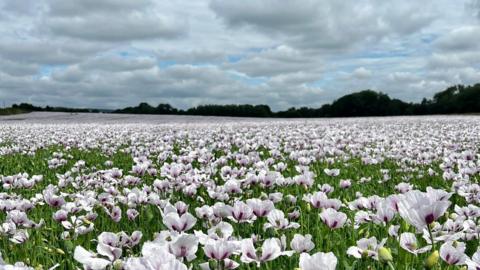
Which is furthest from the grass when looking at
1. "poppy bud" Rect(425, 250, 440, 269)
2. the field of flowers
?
"poppy bud" Rect(425, 250, 440, 269)

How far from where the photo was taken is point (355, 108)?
324ft

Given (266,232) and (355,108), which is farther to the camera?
(355,108)

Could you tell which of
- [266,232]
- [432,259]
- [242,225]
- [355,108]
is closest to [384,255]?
[432,259]

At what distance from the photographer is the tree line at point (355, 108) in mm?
78688

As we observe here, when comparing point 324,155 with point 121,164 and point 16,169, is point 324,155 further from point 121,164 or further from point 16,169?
point 16,169

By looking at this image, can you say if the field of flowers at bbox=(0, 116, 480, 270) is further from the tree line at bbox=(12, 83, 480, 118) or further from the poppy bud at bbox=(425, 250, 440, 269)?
the tree line at bbox=(12, 83, 480, 118)

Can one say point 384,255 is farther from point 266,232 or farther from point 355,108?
point 355,108

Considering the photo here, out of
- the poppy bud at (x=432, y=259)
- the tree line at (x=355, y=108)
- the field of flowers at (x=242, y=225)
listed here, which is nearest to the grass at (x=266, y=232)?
the field of flowers at (x=242, y=225)

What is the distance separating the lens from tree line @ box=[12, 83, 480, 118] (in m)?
78.7

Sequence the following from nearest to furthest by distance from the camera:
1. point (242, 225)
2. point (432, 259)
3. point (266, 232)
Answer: point (432, 259) → point (266, 232) → point (242, 225)

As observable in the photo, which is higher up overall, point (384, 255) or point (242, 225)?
point (384, 255)

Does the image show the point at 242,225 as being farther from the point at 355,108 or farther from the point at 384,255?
the point at 355,108

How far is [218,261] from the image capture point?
8.45 ft

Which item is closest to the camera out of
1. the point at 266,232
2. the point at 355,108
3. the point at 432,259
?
the point at 432,259
